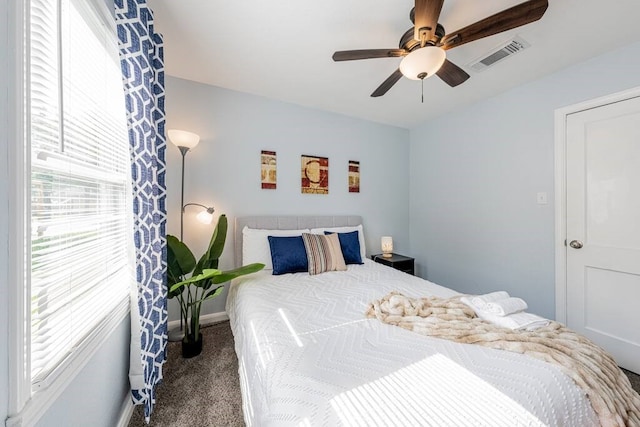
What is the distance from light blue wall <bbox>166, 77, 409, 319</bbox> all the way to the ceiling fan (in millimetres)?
1430

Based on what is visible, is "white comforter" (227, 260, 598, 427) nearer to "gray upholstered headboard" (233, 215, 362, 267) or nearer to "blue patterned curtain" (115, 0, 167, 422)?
"blue patterned curtain" (115, 0, 167, 422)

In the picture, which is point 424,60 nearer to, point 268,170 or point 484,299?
point 484,299

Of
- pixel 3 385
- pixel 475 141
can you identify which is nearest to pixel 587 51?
pixel 475 141

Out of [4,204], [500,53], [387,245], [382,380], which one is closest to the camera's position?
[4,204]

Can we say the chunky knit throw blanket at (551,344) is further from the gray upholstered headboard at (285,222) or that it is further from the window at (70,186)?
the gray upholstered headboard at (285,222)

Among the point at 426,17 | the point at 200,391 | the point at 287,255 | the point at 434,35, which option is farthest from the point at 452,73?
the point at 200,391

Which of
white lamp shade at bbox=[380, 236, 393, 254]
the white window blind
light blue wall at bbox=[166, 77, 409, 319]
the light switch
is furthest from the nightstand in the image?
the white window blind

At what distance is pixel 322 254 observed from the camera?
7.96ft

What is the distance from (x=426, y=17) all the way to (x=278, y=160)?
194 cm

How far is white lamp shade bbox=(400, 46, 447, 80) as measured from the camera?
138 centimetres

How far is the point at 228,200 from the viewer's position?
2615mm

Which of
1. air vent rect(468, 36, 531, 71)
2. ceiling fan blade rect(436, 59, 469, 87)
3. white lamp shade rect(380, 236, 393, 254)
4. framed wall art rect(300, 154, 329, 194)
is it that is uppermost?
air vent rect(468, 36, 531, 71)

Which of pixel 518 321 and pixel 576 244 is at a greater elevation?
pixel 576 244

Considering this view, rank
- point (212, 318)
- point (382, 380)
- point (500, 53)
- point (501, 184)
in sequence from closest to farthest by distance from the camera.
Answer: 1. point (382, 380)
2. point (500, 53)
3. point (212, 318)
4. point (501, 184)
